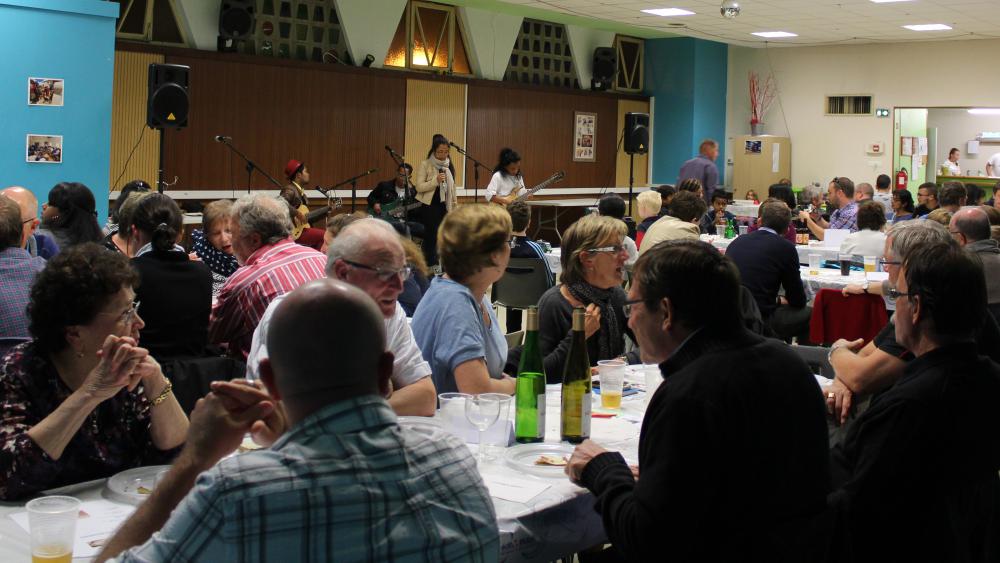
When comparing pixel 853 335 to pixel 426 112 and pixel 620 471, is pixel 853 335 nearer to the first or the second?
pixel 620 471

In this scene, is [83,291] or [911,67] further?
[911,67]

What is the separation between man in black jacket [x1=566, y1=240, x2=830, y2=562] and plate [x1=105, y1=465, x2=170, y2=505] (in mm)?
1010

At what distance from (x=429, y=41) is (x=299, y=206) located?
6.53m

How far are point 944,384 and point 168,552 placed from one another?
1885mm

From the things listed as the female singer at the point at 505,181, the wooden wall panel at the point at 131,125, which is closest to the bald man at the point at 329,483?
the wooden wall panel at the point at 131,125

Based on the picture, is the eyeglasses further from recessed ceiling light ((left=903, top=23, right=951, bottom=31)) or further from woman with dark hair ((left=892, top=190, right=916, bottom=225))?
recessed ceiling light ((left=903, top=23, right=951, bottom=31))

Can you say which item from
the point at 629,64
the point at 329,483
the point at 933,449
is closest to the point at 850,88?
the point at 629,64

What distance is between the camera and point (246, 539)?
142 centimetres

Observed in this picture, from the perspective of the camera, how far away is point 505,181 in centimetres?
1331

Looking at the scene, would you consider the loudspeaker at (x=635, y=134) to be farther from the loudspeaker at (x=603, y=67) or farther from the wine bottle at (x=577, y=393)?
the wine bottle at (x=577, y=393)

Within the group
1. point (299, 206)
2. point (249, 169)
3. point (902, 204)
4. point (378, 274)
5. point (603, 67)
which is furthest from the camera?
point (603, 67)

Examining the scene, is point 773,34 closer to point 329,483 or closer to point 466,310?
point 466,310

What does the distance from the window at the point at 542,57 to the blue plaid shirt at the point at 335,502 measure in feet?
47.5

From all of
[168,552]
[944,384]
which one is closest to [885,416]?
[944,384]
